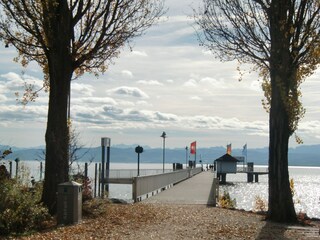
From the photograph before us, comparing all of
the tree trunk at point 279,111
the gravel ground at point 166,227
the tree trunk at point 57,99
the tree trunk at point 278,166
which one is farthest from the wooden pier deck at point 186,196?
the tree trunk at point 57,99

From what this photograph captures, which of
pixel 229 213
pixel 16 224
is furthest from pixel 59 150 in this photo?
pixel 229 213

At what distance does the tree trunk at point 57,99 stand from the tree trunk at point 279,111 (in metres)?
6.40

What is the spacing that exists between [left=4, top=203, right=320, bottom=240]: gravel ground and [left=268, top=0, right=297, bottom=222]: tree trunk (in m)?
0.95

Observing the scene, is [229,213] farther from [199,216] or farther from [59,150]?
[59,150]

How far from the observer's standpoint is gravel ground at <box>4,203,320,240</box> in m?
11.5

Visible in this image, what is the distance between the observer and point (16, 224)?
37.7ft

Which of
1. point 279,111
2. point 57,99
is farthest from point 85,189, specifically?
point 279,111

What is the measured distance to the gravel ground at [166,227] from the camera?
37.9 feet

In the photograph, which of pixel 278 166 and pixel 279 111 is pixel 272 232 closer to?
pixel 278 166

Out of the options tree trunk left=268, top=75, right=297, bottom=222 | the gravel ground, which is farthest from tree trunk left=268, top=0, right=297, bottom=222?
the gravel ground

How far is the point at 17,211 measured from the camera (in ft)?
37.9

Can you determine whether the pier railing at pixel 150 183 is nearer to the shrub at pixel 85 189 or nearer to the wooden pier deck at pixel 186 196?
the wooden pier deck at pixel 186 196

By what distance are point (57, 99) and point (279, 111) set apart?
6.84 m

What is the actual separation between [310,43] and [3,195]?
404 inches
